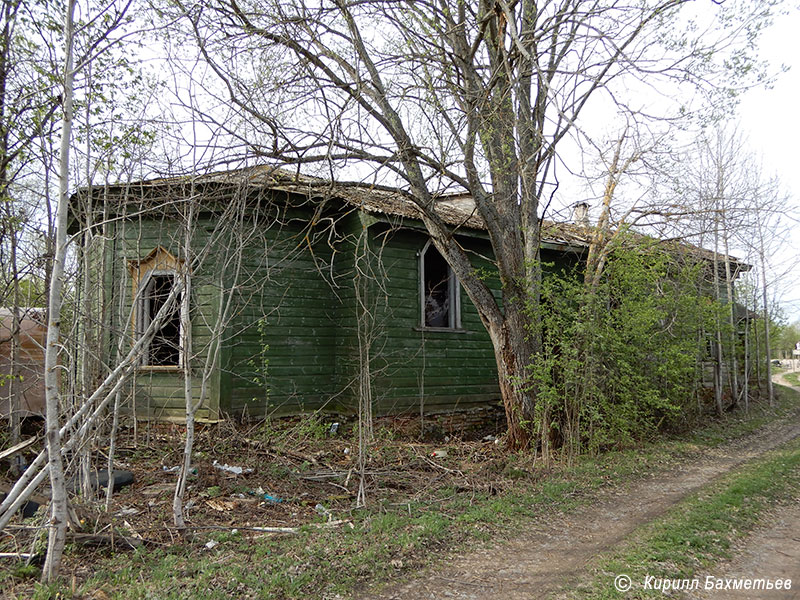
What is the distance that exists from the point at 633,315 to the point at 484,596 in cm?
649

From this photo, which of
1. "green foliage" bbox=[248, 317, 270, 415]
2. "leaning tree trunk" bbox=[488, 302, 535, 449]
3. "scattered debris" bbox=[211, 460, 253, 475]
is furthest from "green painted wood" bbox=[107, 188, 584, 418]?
"leaning tree trunk" bbox=[488, 302, 535, 449]

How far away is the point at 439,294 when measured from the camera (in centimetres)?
1210

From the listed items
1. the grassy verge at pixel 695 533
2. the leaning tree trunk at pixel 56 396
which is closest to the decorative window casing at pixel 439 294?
the grassy verge at pixel 695 533

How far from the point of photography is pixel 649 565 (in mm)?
4629

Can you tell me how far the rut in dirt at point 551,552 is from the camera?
4.26 meters

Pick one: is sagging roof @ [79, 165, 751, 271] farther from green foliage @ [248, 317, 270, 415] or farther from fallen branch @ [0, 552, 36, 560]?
fallen branch @ [0, 552, 36, 560]

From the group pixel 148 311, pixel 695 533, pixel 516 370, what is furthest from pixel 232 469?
pixel 695 533

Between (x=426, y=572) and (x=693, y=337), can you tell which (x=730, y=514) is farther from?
(x=693, y=337)

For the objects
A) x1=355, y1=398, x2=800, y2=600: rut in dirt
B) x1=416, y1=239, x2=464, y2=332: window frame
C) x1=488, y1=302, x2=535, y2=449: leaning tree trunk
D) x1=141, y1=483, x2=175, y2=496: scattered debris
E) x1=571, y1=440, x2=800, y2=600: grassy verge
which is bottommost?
x1=355, y1=398, x2=800, y2=600: rut in dirt

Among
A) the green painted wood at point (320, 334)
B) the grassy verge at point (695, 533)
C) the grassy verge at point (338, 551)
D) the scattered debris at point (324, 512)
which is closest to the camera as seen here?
the grassy verge at point (338, 551)

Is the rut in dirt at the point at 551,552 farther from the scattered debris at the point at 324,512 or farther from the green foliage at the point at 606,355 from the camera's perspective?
the scattered debris at the point at 324,512

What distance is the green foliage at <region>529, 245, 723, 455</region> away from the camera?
866cm

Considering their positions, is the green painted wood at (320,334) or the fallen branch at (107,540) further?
the green painted wood at (320,334)

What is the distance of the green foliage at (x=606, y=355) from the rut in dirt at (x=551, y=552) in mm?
1320
